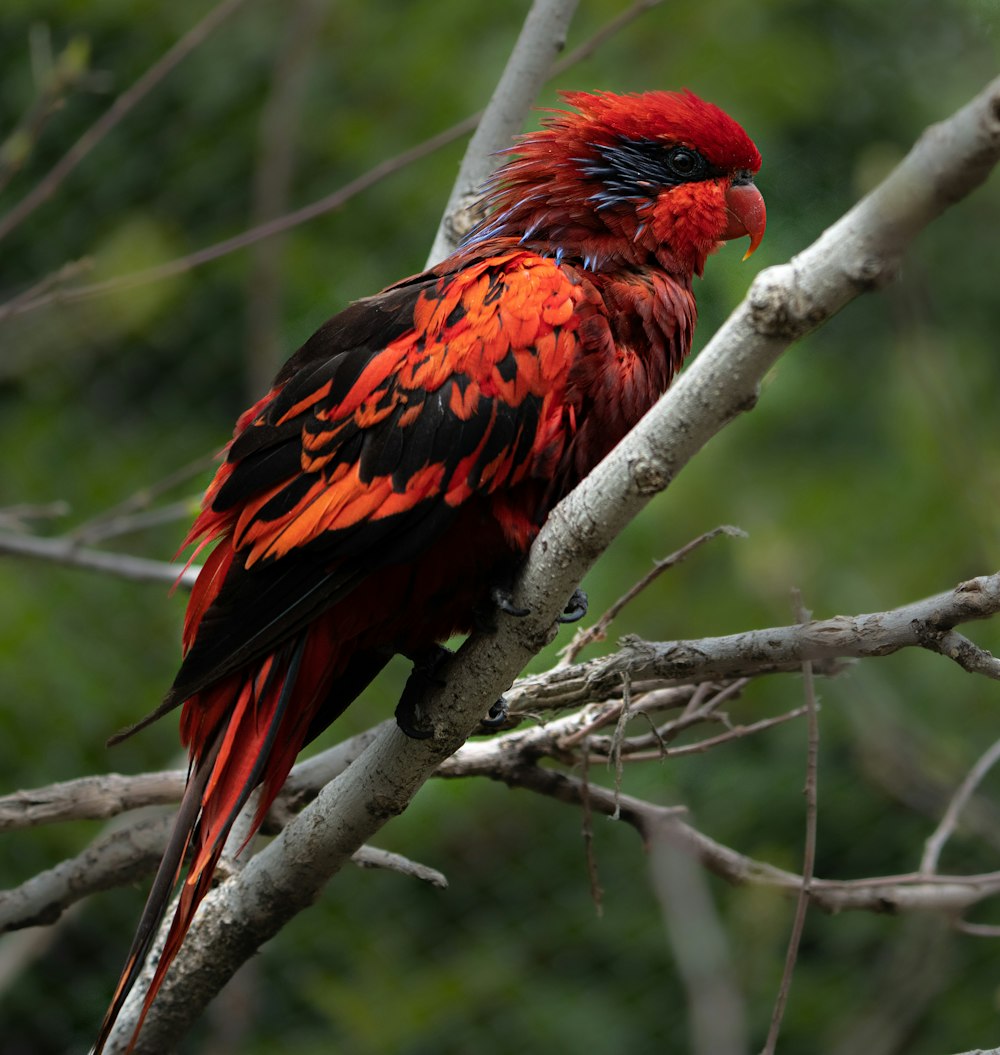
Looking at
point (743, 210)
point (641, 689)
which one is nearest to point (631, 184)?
point (743, 210)

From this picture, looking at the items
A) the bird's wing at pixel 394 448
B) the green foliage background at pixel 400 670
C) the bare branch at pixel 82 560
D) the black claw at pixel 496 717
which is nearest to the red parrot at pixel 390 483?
the bird's wing at pixel 394 448

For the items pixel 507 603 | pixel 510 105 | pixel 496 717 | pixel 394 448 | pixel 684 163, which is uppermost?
pixel 510 105

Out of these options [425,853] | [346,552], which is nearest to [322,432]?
[346,552]

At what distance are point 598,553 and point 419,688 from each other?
1.44 feet

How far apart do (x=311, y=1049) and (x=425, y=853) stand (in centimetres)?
59

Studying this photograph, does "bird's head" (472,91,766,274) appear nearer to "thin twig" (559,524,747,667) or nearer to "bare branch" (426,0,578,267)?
"bare branch" (426,0,578,267)

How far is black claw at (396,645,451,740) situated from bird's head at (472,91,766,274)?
60 centimetres

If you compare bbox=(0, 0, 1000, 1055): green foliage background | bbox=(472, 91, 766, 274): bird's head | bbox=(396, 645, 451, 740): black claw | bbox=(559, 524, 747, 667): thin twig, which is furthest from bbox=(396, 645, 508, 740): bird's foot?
bbox=(0, 0, 1000, 1055): green foliage background

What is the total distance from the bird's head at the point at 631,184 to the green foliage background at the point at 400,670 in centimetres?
110

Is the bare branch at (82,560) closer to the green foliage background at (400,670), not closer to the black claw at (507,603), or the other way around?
the green foliage background at (400,670)

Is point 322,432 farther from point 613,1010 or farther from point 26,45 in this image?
point 26,45

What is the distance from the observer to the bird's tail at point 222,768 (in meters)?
1.53

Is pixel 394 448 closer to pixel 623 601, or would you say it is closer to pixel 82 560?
pixel 623 601

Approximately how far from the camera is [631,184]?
1.90m
